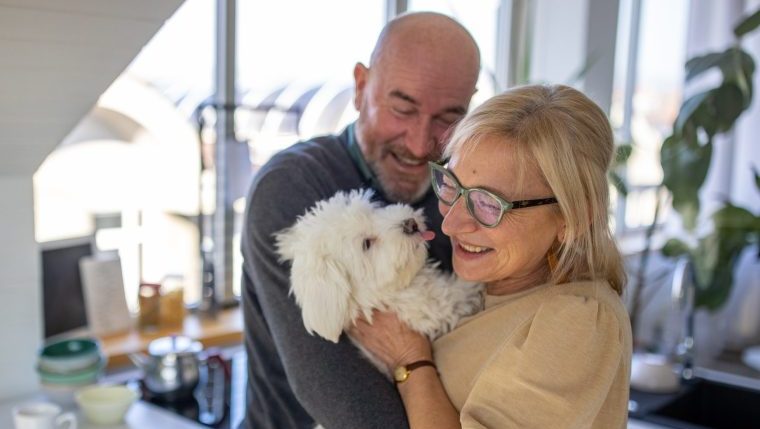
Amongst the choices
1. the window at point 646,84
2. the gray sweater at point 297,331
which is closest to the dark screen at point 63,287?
the gray sweater at point 297,331

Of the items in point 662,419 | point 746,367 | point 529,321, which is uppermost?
point 529,321

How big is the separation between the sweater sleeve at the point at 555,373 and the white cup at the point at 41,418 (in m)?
1.05

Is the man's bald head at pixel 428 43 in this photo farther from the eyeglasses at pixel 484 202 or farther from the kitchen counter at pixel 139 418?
the kitchen counter at pixel 139 418

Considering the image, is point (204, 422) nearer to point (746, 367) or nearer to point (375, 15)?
point (375, 15)

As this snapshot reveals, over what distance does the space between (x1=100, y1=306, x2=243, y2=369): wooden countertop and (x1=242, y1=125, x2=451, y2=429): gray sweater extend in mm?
928

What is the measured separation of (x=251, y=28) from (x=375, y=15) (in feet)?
2.36

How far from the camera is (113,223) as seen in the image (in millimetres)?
2574

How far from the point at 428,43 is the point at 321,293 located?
0.59 m

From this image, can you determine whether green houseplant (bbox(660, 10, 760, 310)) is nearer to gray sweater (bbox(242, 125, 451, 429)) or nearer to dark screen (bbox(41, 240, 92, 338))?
gray sweater (bbox(242, 125, 451, 429))

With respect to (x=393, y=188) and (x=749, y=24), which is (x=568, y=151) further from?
(x=749, y=24)

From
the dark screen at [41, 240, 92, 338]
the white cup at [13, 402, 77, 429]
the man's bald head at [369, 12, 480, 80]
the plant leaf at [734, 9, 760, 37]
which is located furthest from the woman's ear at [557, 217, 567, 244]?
the plant leaf at [734, 9, 760, 37]

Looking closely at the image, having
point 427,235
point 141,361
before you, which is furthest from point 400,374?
point 141,361

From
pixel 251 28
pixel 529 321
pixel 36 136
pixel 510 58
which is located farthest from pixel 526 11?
pixel 529 321

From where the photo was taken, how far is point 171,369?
2.03 metres
